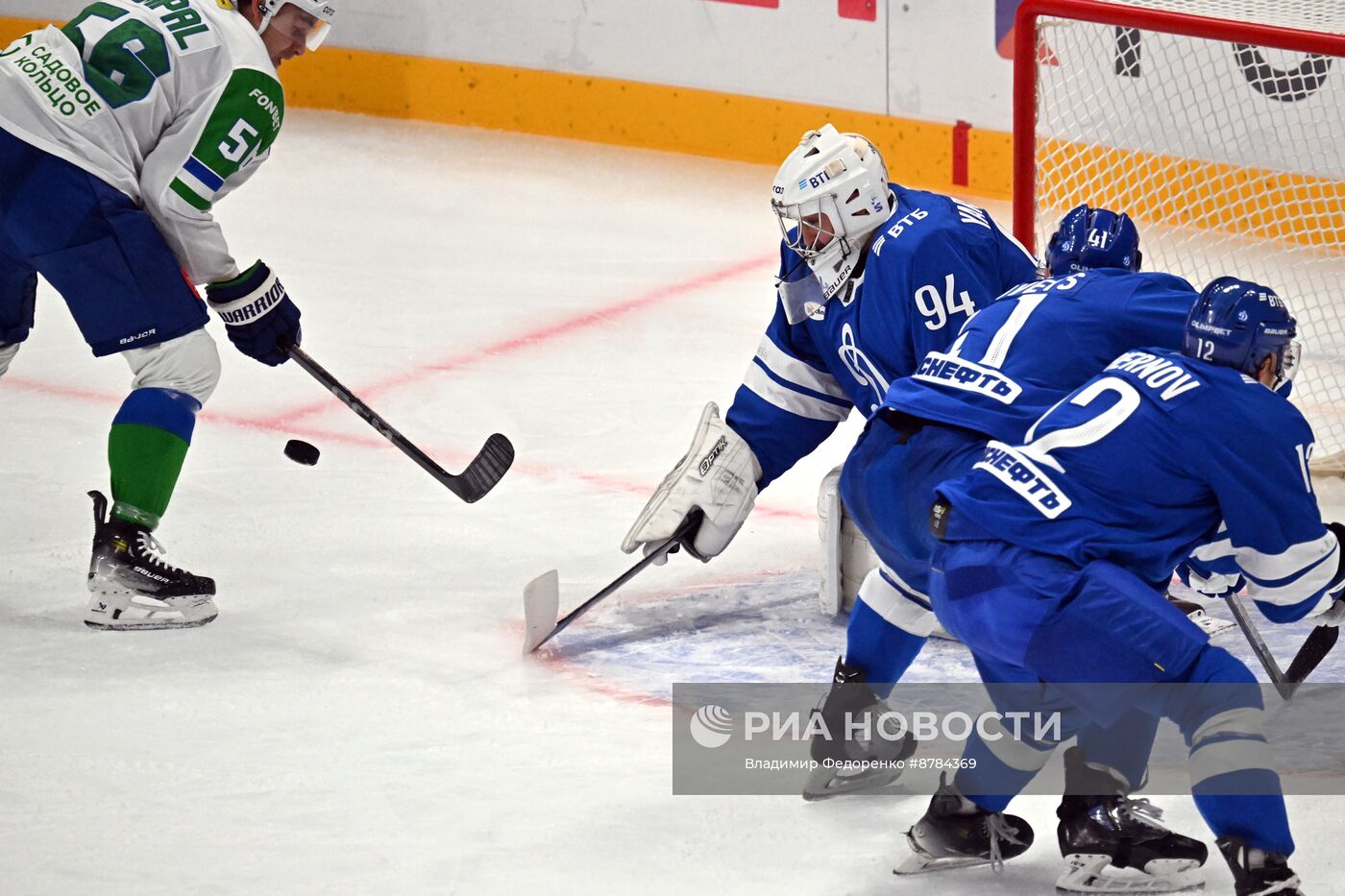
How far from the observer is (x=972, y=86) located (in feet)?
20.7

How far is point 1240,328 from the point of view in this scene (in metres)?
2.39

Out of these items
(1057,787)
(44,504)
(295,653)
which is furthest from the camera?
(44,504)

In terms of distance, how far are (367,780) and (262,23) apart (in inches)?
53.8

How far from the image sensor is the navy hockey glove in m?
3.53

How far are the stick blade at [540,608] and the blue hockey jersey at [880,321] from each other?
16.3 inches

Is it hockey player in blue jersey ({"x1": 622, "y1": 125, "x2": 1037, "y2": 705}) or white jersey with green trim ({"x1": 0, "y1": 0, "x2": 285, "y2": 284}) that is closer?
hockey player in blue jersey ({"x1": 622, "y1": 125, "x2": 1037, "y2": 705})

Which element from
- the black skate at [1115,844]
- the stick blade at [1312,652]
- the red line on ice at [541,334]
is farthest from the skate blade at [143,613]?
the stick blade at [1312,652]

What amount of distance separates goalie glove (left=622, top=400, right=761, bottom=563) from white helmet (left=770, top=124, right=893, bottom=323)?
32 centimetres

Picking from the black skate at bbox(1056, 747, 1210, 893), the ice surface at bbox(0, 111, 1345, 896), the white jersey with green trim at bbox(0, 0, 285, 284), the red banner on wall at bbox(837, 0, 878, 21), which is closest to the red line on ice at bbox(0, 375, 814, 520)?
the ice surface at bbox(0, 111, 1345, 896)

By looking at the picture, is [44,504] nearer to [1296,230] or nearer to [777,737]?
[777,737]

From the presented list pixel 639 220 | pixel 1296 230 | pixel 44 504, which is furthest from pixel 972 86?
pixel 44 504

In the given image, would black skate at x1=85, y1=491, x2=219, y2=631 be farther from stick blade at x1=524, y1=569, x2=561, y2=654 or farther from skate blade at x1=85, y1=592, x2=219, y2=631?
stick blade at x1=524, y1=569, x2=561, y2=654

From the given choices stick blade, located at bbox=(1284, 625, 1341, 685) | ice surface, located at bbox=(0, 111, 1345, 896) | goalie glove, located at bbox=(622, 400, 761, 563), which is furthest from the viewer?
goalie glove, located at bbox=(622, 400, 761, 563)

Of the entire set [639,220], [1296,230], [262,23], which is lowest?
[639,220]
